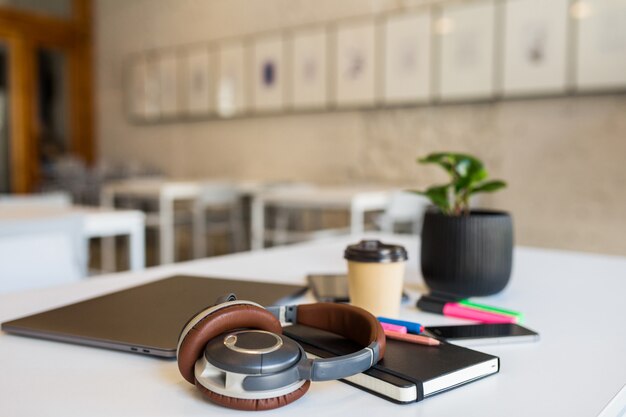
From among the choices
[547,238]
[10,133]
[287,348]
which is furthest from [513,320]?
[10,133]

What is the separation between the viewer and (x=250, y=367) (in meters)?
0.46

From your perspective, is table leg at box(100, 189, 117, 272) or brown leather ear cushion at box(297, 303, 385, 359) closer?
brown leather ear cushion at box(297, 303, 385, 359)

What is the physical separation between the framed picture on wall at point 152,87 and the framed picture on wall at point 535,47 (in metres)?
3.96

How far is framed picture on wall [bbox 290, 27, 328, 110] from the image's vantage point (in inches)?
202

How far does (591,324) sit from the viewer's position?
753 mm

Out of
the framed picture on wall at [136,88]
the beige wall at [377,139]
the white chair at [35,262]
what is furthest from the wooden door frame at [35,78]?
the white chair at [35,262]

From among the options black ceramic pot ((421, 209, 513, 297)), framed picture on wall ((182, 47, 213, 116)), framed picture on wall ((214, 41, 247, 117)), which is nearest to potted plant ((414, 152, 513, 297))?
black ceramic pot ((421, 209, 513, 297))

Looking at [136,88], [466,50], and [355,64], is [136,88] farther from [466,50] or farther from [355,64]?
[466,50]

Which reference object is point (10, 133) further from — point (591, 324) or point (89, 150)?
point (591, 324)

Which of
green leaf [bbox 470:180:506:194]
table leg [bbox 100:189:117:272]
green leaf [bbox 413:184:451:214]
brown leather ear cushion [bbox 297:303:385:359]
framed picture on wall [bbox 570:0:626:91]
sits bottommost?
table leg [bbox 100:189:117:272]

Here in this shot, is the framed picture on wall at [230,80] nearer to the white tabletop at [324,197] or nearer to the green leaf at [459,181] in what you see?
the white tabletop at [324,197]

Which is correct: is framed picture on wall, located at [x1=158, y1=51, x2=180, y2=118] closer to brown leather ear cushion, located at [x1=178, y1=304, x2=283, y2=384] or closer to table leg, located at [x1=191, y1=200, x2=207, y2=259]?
table leg, located at [x1=191, y1=200, x2=207, y2=259]

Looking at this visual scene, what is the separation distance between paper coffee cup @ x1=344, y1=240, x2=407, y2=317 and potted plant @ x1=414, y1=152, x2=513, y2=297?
0.15m

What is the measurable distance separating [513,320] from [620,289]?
34cm
